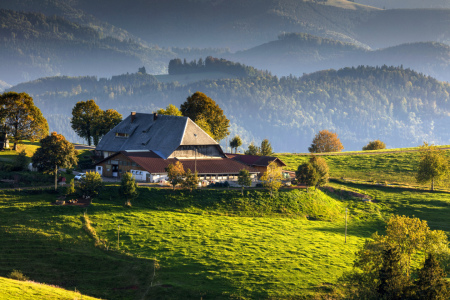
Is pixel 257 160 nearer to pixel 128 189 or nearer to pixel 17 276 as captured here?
pixel 128 189

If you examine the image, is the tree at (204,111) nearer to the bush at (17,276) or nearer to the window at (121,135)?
the window at (121,135)

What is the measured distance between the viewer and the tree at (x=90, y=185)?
77.6 meters

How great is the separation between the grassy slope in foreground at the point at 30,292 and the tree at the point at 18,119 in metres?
65.0

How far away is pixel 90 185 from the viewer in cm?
7769

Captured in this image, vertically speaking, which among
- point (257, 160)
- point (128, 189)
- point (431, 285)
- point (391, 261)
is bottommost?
point (431, 285)

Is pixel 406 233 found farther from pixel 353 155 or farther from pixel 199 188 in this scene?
pixel 353 155

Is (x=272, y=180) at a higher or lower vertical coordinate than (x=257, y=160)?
lower

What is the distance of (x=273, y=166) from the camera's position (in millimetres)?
95938

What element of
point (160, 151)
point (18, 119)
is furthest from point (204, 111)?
point (18, 119)

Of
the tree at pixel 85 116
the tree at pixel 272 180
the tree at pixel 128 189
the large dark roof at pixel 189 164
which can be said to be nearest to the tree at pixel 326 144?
the large dark roof at pixel 189 164

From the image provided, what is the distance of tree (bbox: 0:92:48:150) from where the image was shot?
350ft

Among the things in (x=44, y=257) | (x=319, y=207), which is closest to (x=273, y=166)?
(x=319, y=207)

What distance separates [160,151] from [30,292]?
59.8 meters

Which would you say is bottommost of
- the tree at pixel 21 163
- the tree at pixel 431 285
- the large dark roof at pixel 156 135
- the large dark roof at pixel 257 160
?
the tree at pixel 431 285
